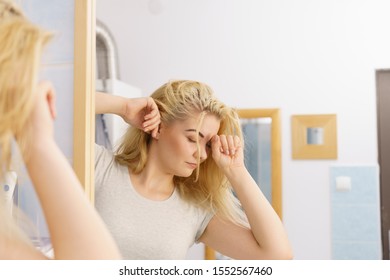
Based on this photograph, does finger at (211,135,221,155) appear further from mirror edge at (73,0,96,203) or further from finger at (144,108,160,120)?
mirror edge at (73,0,96,203)

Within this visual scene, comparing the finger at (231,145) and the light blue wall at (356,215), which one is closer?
the finger at (231,145)

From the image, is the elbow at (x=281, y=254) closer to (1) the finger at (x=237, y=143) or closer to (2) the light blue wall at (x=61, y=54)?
(1) the finger at (x=237, y=143)

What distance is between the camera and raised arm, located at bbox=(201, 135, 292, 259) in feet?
2.81

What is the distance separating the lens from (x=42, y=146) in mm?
614

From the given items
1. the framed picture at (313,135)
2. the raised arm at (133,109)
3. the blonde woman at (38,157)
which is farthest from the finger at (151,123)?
the framed picture at (313,135)

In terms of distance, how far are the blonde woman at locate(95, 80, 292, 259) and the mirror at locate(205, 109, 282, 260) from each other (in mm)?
162

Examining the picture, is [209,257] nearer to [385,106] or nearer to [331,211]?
[331,211]

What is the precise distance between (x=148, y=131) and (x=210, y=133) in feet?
0.38

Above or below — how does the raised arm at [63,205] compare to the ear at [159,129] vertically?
below

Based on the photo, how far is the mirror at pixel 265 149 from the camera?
1082 mm

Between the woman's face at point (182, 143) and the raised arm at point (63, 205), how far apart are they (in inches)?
11.2

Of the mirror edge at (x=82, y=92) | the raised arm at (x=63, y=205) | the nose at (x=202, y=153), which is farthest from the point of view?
the nose at (x=202, y=153)

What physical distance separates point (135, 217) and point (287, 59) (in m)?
0.54
